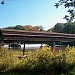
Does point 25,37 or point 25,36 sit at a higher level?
point 25,36

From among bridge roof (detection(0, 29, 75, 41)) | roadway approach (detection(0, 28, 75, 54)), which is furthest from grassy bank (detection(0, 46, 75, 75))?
bridge roof (detection(0, 29, 75, 41))

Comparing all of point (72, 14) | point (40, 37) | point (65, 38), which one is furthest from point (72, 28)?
point (72, 14)

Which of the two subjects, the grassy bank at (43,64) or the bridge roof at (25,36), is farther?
the bridge roof at (25,36)

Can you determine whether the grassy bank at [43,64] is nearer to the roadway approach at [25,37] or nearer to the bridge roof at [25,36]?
the roadway approach at [25,37]

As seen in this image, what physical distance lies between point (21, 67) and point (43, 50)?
66.8 inches

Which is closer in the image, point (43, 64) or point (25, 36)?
point (43, 64)

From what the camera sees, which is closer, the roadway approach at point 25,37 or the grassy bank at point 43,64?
the grassy bank at point 43,64

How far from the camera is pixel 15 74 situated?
500 inches

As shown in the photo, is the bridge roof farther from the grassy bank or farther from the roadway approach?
the grassy bank

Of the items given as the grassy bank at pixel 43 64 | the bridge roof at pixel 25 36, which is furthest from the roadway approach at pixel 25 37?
the grassy bank at pixel 43 64

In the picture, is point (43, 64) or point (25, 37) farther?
point (25, 37)

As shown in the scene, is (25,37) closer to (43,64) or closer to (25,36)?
(25,36)

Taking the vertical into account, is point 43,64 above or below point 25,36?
below

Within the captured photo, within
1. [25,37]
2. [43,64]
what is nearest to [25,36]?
[25,37]
